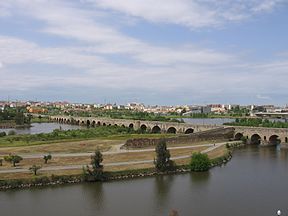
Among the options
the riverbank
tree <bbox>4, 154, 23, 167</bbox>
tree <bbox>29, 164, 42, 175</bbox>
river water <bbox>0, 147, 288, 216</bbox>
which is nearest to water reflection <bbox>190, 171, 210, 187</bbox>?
river water <bbox>0, 147, 288, 216</bbox>

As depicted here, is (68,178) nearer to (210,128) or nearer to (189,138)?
(189,138)

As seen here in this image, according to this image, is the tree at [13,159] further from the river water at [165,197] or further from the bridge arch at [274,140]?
the bridge arch at [274,140]

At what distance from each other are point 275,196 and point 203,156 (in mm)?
10233

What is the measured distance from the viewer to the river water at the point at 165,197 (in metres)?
25.1

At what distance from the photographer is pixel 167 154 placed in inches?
1391

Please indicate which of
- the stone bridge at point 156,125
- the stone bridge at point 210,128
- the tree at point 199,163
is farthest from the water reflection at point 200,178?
the stone bridge at point 156,125

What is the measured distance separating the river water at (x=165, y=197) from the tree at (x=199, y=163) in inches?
29.9

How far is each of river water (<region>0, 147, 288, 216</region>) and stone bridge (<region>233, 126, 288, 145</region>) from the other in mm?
18198

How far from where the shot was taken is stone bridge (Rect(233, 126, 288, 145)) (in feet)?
176

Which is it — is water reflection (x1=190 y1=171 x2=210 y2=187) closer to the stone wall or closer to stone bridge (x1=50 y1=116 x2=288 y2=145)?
the stone wall

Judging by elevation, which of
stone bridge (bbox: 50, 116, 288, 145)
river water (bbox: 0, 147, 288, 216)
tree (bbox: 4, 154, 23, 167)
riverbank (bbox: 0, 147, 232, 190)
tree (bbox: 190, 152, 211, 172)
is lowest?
river water (bbox: 0, 147, 288, 216)

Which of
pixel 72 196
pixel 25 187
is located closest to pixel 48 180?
pixel 25 187

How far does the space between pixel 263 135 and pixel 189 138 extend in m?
11.1

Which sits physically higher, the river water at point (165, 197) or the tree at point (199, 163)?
the tree at point (199, 163)
